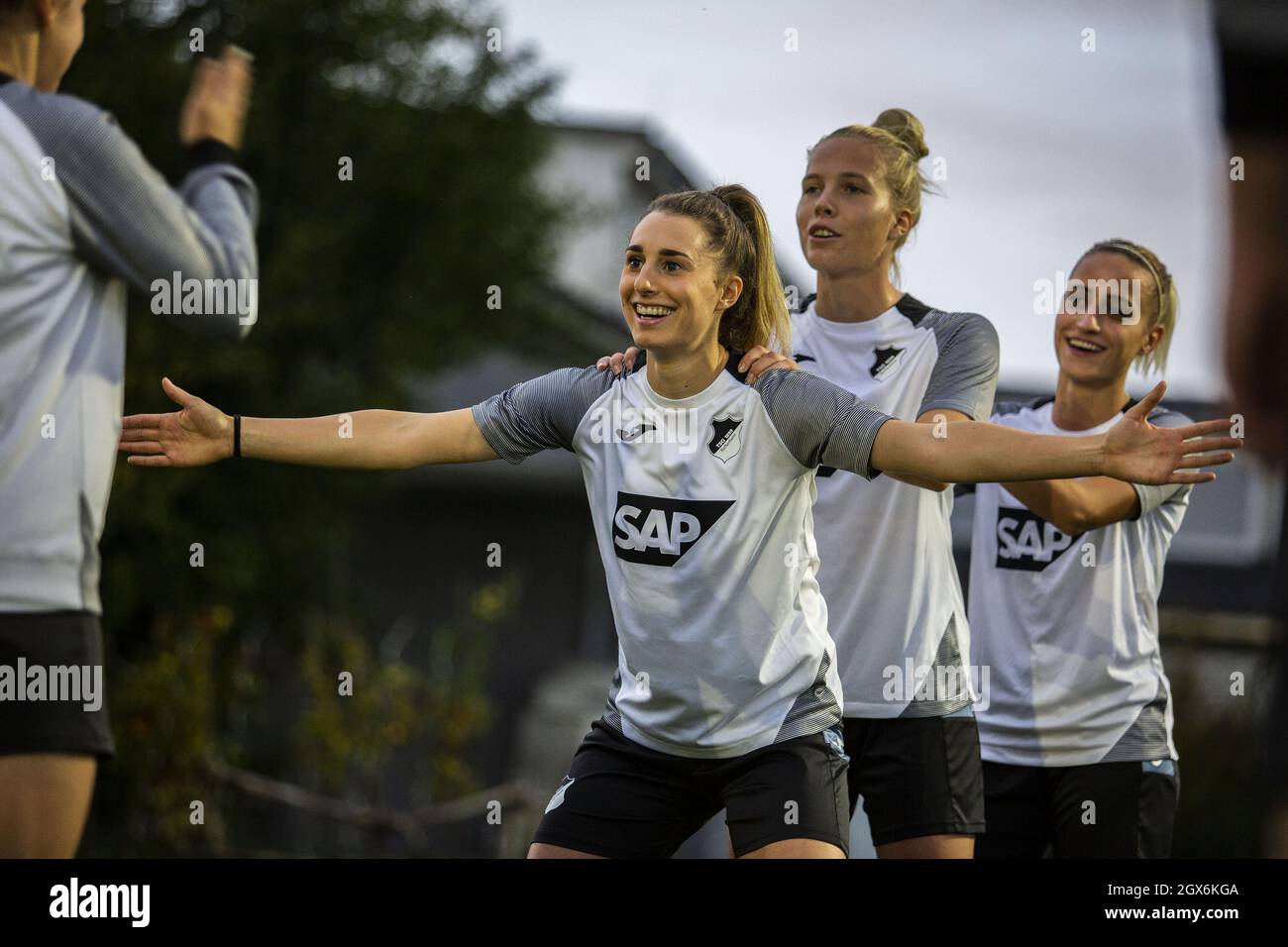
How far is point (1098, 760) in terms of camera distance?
11.6 ft

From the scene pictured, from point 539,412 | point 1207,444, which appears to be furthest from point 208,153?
point 1207,444

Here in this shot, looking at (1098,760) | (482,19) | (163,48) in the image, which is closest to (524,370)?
(482,19)

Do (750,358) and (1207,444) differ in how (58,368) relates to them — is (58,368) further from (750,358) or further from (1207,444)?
(1207,444)

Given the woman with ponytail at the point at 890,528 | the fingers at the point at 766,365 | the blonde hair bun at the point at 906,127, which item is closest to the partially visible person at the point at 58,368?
the fingers at the point at 766,365

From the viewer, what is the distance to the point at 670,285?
2.88 m

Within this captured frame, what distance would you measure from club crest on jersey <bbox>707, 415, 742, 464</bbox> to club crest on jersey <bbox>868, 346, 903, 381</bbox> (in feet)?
1.84

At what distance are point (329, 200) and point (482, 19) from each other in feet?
4.60

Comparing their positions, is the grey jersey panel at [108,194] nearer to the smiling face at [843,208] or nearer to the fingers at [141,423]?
the fingers at [141,423]

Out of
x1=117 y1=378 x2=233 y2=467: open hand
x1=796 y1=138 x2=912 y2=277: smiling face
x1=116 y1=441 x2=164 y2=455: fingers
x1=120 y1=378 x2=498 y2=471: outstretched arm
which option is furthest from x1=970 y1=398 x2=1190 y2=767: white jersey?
x1=116 y1=441 x2=164 y2=455: fingers

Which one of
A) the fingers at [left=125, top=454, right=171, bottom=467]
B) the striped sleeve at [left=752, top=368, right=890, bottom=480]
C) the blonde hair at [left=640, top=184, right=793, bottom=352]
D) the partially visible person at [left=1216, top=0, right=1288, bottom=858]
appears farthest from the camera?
the blonde hair at [left=640, top=184, right=793, bottom=352]

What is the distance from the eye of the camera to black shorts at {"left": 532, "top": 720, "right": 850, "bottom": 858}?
2.71m

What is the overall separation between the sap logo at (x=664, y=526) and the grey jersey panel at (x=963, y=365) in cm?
58

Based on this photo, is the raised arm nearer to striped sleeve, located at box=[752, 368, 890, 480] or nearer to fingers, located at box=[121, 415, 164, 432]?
fingers, located at box=[121, 415, 164, 432]
